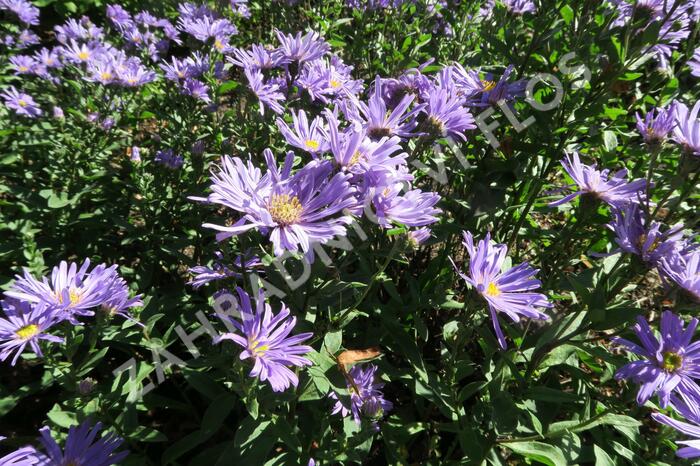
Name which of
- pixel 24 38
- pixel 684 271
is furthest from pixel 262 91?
pixel 24 38

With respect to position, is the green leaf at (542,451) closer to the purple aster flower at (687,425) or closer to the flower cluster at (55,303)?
the purple aster flower at (687,425)

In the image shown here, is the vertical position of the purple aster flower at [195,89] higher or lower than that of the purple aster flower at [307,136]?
higher

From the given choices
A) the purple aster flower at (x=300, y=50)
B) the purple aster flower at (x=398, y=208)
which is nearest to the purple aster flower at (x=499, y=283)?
the purple aster flower at (x=398, y=208)

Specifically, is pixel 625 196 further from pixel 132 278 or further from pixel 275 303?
pixel 132 278

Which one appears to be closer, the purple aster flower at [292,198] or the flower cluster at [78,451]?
the purple aster flower at [292,198]

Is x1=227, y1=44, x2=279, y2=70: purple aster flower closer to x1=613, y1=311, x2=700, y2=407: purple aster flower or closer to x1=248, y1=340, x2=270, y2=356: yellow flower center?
x1=248, y1=340, x2=270, y2=356: yellow flower center

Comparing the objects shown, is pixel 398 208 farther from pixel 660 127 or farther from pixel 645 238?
pixel 660 127

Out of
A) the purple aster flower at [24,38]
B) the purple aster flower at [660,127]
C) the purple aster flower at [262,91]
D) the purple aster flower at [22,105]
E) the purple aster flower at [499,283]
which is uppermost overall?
the purple aster flower at [24,38]
